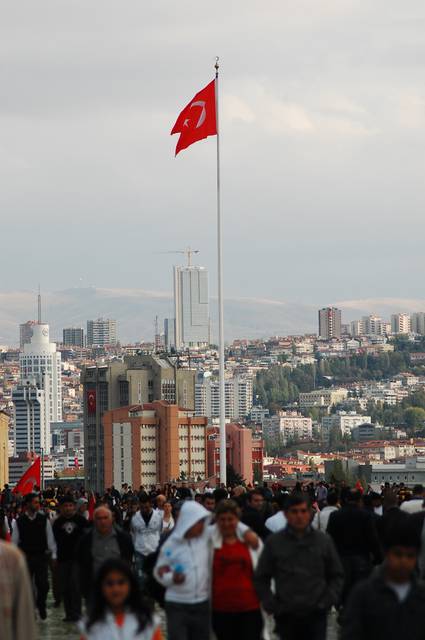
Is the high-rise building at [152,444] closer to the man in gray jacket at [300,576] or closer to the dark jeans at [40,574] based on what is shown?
the dark jeans at [40,574]

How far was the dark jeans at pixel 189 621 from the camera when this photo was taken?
12.2 meters

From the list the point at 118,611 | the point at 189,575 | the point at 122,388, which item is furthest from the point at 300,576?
the point at 122,388

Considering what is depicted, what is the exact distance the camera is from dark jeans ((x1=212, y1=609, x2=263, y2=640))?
39.4 feet

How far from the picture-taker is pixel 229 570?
12188mm

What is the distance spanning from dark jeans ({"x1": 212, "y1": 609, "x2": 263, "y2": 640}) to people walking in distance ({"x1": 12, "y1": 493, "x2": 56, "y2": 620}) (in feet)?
21.8

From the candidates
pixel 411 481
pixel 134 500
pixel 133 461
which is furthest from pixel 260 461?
pixel 134 500

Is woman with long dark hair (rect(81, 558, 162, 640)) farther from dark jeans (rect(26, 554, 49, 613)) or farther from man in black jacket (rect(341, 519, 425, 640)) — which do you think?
dark jeans (rect(26, 554, 49, 613))

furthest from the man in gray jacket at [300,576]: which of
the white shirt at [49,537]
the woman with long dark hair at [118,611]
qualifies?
the white shirt at [49,537]

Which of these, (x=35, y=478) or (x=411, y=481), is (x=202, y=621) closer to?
(x=35, y=478)

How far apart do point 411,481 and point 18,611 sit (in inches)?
6460

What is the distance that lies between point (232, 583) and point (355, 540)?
365 centimetres

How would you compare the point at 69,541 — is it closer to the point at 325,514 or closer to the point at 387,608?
the point at 325,514

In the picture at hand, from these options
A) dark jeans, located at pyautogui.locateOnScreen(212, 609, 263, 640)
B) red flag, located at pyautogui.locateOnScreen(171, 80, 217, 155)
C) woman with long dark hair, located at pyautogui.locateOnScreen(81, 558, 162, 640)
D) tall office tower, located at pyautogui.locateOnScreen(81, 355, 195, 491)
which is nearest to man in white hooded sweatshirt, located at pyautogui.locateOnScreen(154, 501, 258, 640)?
dark jeans, located at pyautogui.locateOnScreen(212, 609, 263, 640)

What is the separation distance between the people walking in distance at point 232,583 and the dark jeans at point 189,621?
0.10 metres
